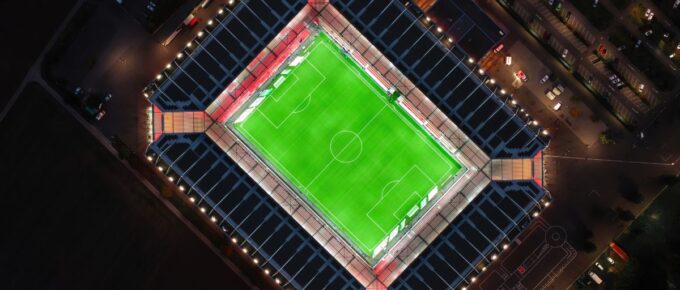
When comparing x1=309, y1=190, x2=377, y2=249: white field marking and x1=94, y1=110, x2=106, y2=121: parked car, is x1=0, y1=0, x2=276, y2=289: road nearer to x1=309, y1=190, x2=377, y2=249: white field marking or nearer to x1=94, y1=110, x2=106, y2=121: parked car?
x1=94, y1=110, x2=106, y2=121: parked car

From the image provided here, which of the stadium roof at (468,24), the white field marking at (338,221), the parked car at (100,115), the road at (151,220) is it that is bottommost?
the road at (151,220)

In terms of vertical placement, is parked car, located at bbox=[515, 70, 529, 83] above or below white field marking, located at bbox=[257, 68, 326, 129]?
above

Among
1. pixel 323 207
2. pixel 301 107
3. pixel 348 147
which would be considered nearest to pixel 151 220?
pixel 323 207

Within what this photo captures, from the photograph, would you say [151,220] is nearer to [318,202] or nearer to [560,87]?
[318,202]

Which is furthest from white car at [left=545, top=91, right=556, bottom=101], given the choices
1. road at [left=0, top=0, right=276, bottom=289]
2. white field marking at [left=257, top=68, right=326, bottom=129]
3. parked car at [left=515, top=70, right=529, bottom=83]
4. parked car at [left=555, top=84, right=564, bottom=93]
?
road at [left=0, top=0, right=276, bottom=289]

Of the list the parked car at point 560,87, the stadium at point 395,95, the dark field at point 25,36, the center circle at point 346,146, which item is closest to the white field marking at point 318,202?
the stadium at point 395,95

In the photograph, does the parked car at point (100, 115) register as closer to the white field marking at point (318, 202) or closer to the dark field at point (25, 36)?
the dark field at point (25, 36)

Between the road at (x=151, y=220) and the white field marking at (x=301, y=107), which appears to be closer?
the white field marking at (x=301, y=107)
